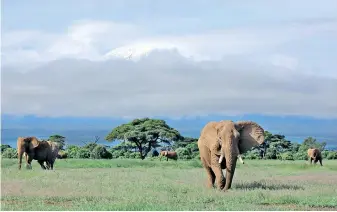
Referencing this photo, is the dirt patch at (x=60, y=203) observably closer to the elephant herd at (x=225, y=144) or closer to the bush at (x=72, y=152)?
the elephant herd at (x=225, y=144)

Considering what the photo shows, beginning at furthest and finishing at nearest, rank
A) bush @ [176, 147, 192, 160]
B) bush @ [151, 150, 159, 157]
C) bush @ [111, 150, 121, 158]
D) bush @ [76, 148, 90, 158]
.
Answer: bush @ [151, 150, 159, 157] → bush @ [111, 150, 121, 158] → bush @ [176, 147, 192, 160] → bush @ [76, 148, 90, 158]

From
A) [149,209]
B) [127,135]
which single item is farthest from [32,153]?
[127,135]

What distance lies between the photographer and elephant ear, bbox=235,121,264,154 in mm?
21391

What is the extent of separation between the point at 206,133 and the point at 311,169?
14785 mm

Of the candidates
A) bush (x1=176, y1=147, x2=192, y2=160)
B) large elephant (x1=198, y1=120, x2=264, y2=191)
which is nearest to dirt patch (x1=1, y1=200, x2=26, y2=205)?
large elephant (x1=198, y1=120, x2=264, y2=191)

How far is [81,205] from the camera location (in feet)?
51.5

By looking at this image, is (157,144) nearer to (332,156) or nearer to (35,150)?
(332,156)

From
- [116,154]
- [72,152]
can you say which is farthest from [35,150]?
[116,154]

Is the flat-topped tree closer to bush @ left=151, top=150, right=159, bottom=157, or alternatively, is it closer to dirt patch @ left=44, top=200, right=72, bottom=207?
bush @ left=151, top=150, right=159, bottom=157

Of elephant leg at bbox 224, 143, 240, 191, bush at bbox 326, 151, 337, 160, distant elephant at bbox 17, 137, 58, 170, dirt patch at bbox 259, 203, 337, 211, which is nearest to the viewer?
dirt patch at bbox 259, 203, 337, 211

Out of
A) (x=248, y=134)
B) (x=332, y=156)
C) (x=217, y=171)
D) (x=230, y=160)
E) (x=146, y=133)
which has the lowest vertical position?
(x=217, y=171)

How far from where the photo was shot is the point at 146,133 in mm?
66125

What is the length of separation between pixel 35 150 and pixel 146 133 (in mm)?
33210

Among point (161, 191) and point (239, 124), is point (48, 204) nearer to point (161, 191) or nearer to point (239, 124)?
point (161, 191)
